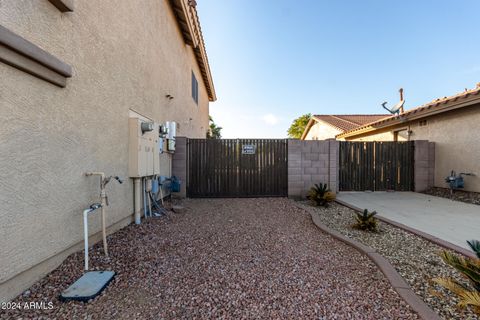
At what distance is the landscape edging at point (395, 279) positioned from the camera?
1743 mm

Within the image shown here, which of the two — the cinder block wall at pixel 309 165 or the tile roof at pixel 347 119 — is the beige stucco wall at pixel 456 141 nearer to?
the cinder block wall at pixel 309 165

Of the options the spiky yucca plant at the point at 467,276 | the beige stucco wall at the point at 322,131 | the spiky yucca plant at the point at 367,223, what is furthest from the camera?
the beige stucco wall at the point at 322,131

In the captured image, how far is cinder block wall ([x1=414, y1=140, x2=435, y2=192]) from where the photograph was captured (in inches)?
293

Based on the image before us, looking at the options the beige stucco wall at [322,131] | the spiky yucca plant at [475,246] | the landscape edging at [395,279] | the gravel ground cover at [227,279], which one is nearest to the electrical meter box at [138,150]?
the gravel ground cover at [227,279]

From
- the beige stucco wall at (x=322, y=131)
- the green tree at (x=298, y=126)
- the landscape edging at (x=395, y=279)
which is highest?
the green tree at (x=298, y=126)

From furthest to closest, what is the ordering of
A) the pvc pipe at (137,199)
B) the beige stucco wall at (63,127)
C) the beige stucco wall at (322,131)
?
the beige stucco wall at (322,131), the pvc pipe at (137,199), the beige stucco wall at (63,127)

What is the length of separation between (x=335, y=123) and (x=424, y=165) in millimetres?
8989

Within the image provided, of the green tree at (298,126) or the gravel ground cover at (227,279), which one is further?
the green tree at (298,126)

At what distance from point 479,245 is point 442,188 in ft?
23.9

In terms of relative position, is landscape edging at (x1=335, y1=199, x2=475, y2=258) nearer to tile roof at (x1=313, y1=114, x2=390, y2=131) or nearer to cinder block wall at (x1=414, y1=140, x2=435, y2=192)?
cinder block wall at (x1=414, y1=140, x2=435, y2=192)

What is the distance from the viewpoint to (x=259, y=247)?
3.10 metres

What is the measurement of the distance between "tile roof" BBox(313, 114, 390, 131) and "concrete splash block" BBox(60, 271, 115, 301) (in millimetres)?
15072

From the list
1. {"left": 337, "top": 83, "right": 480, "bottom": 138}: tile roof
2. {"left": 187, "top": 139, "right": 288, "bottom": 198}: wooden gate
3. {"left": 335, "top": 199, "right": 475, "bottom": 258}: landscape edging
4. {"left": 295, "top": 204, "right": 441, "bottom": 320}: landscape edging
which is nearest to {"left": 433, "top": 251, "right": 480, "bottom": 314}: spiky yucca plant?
{"left": 295, "top": 204, "right": 441, "bottom": 320}: landscape edging

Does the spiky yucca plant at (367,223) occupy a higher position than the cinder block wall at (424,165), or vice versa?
the cinder block wall at (424,165)
